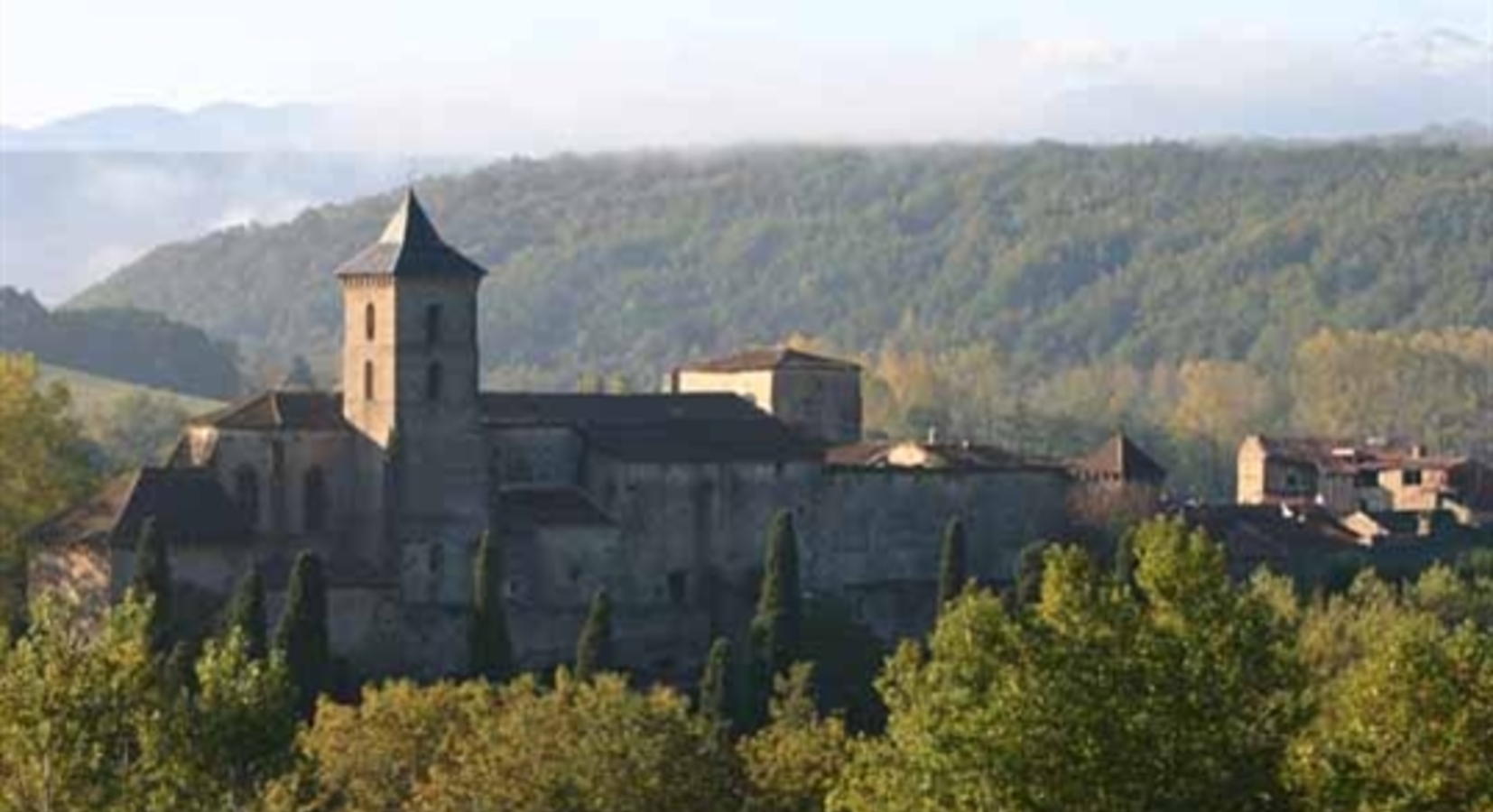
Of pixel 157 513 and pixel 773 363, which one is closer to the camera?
pixel 157 513

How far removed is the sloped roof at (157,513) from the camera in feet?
266

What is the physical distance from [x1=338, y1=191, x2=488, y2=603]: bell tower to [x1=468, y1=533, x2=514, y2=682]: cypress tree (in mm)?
3481

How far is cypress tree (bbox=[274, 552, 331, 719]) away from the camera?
246ft

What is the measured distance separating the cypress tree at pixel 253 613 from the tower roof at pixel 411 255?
35.0 ft

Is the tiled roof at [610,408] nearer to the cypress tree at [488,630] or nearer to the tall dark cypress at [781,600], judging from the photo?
the tall dark cypress at [781,600]

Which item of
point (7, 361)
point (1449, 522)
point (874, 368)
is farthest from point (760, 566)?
point (874, 368)

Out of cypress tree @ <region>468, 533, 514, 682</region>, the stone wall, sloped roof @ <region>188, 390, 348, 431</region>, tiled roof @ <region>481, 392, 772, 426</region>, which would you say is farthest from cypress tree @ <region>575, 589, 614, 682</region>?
the stone wall

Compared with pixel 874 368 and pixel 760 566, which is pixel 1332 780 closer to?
pixel 760 566

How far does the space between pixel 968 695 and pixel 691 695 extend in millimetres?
36250

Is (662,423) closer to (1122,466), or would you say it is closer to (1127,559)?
(1127,559)

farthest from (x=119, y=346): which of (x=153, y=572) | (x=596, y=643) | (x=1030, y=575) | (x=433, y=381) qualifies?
(x=596, y=643)

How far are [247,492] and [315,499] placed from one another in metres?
1.50

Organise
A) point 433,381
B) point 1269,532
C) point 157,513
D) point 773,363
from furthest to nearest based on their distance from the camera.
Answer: point 773,363 → point 1269,532 → point 433,381 → point 157,513

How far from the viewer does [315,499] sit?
84500 mm
